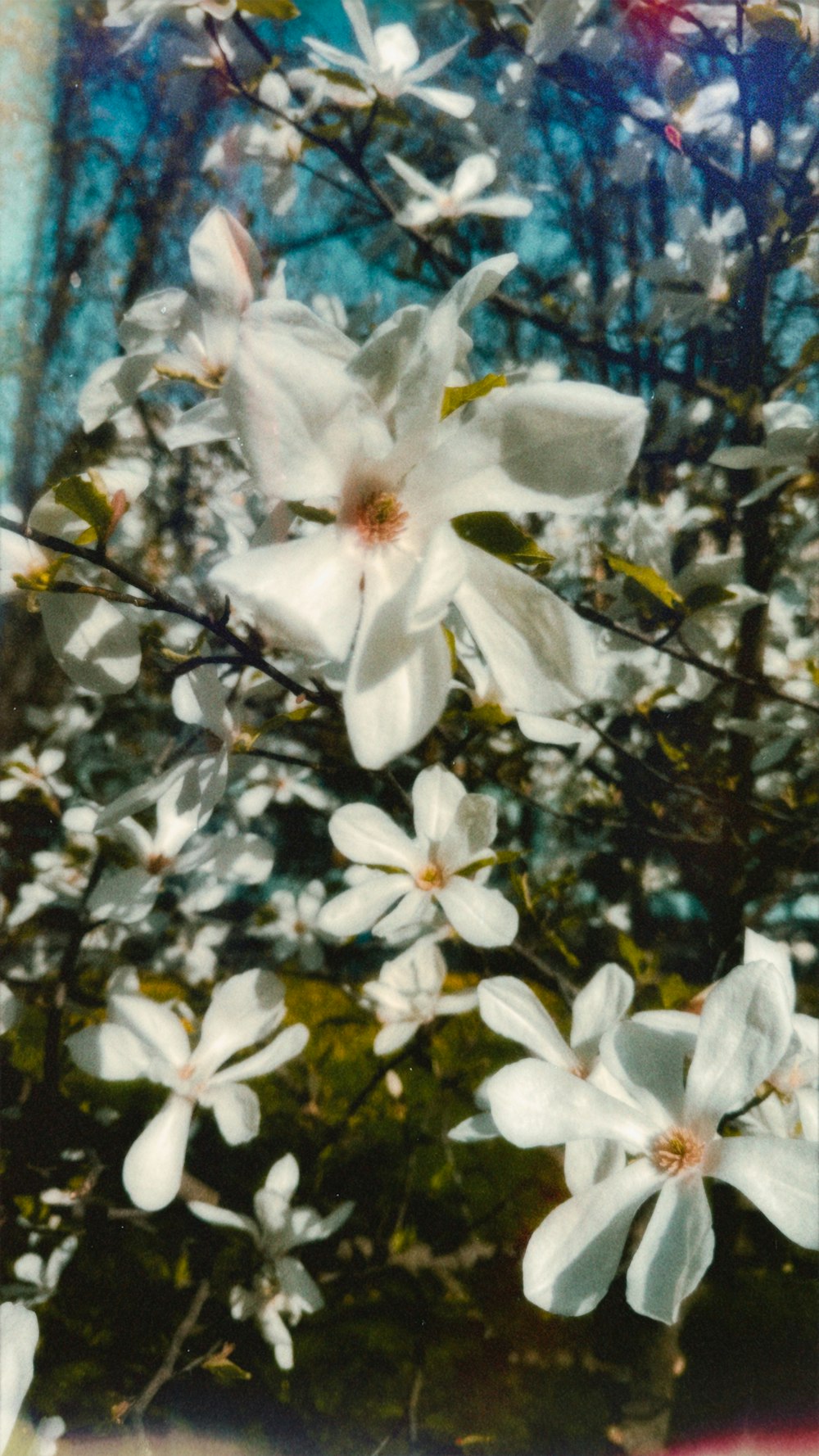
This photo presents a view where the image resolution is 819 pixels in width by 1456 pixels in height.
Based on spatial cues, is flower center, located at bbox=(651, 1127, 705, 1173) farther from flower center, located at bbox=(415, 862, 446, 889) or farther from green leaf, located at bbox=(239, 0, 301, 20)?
green leaf, located at bbox=(239, 0, 301, 20)

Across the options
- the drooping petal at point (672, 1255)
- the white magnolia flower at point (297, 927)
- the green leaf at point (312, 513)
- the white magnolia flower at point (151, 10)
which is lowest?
the white magnolia flower at point (297, 927)

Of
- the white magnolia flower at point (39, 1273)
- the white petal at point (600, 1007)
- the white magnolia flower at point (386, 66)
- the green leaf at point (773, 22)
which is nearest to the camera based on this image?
the white petal at point (600, 1007)

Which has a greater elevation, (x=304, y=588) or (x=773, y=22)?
(x=773, y=22)

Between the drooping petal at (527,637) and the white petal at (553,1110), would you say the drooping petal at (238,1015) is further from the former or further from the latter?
the drooping petal at (527,637)

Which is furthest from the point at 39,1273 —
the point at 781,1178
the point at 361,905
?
the point at 781,1178

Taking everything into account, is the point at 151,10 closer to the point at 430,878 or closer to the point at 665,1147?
the point at 430,878

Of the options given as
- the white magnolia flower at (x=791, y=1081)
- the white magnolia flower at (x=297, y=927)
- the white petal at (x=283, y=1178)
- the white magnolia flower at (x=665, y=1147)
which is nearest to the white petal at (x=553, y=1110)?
the white magnolia flower at (x=665, y=1147)
